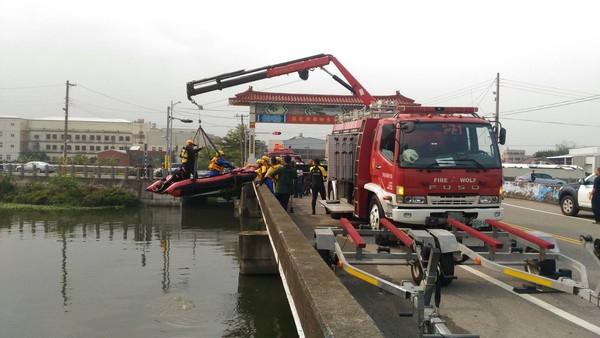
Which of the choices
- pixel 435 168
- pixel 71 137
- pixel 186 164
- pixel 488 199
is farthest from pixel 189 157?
pixel 71 137

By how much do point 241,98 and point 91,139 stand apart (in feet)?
293

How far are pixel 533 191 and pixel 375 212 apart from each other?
1607 cm

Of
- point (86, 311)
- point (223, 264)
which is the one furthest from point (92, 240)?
point (86, 311)

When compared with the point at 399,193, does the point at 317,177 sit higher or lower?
higher

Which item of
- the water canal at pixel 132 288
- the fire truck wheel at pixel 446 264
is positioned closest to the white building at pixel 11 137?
the water canal at pixel 132 288

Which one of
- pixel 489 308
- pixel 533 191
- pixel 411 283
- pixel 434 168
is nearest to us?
pixel 411 283

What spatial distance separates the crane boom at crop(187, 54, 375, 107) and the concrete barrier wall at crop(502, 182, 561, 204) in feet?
23.0

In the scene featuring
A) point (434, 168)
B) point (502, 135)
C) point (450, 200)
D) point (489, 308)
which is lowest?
point (489, 308)

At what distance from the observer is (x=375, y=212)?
30.4 feet

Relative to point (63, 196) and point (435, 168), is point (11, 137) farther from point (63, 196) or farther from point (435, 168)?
point (435, 168)

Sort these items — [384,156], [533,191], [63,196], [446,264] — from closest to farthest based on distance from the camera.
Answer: [446,264], [384,156], [533,191], [63,196]

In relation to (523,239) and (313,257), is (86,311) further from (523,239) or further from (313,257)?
(523,239)

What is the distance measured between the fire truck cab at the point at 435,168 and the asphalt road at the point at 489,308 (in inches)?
38.9

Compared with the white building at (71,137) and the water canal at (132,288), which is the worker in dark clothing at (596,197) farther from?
the white building at (71,137)
